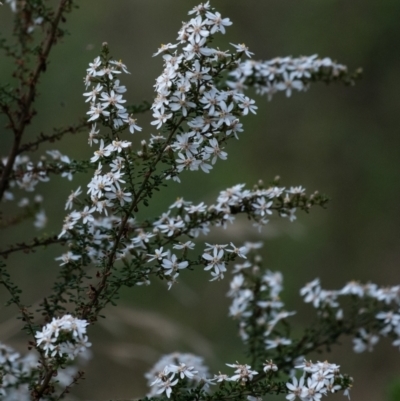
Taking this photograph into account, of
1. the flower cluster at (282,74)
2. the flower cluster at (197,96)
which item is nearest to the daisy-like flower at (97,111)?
the flower cluster at (197,96)

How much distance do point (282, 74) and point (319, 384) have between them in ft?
3.40

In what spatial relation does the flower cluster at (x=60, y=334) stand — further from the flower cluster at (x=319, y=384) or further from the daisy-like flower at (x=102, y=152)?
the flower cluster at (x=319, y=384)

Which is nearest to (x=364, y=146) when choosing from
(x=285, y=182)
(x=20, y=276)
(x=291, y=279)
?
(x=285, y=182)

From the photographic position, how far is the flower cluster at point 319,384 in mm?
1482

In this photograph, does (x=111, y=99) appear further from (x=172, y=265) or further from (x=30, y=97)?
(x=172, y=265)

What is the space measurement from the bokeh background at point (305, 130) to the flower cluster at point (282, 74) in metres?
3.44

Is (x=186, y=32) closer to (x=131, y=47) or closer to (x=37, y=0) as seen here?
(x=37, y=0)

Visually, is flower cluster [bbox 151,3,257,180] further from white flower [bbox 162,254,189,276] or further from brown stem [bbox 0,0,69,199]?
brown stem [bbox 0,0,69,199]

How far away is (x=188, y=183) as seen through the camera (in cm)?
587

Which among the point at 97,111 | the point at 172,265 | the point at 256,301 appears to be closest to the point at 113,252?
the point at 172,265

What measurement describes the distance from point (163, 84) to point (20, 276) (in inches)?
162

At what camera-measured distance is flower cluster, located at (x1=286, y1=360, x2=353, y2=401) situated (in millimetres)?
1482

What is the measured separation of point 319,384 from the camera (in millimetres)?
1494

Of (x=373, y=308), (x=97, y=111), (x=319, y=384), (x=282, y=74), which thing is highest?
(x=282, y=74)
